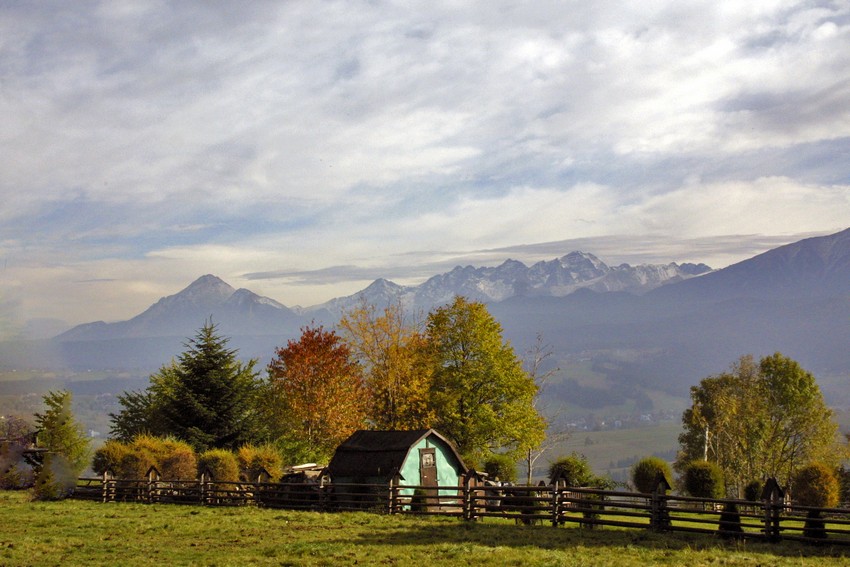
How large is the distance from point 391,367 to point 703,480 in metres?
23.1

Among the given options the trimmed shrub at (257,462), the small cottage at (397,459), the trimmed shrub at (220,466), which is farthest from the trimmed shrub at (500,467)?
the trimmed shrub at (220,466)

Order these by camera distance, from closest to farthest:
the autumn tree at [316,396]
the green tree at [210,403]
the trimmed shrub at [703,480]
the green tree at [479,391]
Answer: the trimmed shrub at [703,480] → the green tree at [210,403] → the autumn tree at [316,396] → the green tree at [479,391]

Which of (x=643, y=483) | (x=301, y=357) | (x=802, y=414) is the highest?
(x=301, y=357)

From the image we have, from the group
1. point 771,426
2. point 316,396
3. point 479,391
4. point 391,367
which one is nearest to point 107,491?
point 316,396

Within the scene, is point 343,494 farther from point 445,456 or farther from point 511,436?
point 511,436

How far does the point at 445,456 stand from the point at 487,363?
51.4 ft

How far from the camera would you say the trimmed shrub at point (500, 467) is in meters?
50.2

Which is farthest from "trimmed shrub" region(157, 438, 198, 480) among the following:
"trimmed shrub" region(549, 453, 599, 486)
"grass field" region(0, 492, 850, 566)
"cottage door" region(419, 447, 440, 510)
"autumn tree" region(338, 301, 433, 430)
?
"trimmed shrub" region(549, 453, 599, 486)

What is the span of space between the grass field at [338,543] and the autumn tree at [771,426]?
4179cm

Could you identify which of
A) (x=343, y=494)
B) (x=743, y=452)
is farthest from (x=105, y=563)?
(x=743, y=452)

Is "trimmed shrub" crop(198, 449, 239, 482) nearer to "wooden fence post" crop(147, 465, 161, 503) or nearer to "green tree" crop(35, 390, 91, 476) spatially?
"wooden fence post" crop(147, 465, 161, 503)

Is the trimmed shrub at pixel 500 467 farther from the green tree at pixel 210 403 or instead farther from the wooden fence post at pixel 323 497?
the wooden fence post at pixel 323 497

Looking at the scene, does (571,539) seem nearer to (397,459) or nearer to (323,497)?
(397,459)

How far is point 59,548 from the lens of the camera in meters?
22.3
